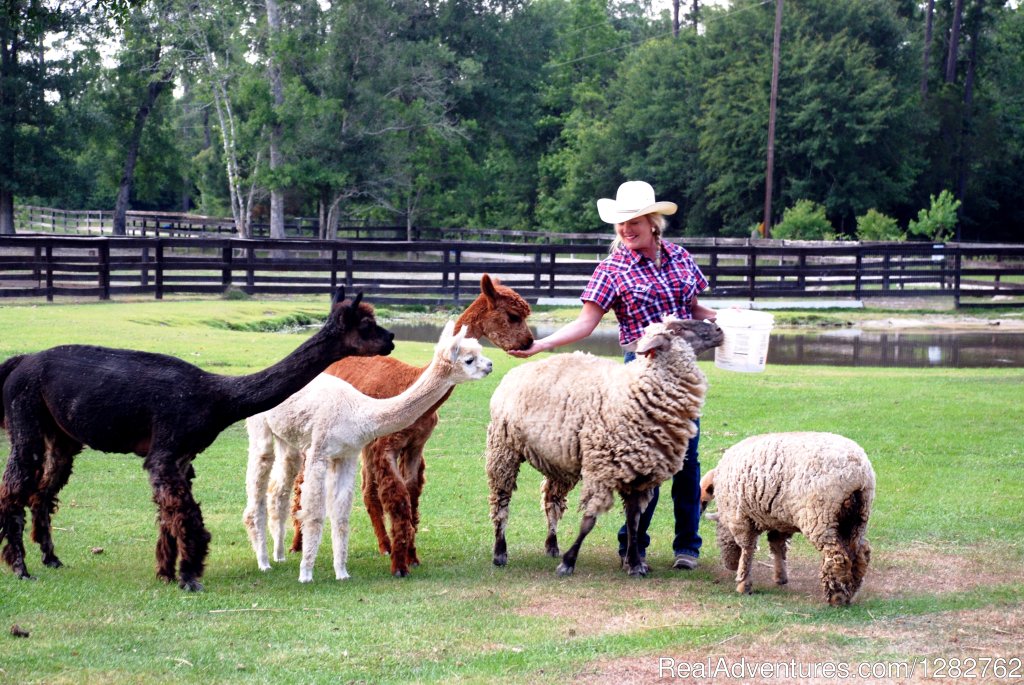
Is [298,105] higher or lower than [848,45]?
lower

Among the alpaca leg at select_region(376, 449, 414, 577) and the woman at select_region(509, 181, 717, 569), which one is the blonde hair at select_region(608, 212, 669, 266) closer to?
the woman at select_region(509, 181, 717, 569)

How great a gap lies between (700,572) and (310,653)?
2.72 m

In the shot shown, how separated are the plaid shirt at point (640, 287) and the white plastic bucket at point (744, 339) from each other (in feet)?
1.34

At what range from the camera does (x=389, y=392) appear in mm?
7328

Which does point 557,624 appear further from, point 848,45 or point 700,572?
point 848,45

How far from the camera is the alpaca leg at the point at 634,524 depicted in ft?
22.3

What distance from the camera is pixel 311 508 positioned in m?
6.57

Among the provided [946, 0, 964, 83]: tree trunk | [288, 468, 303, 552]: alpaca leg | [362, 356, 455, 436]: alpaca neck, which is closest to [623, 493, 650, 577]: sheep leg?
[362, 356, 455, 436]: alpaca neck

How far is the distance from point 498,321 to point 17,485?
116 inches

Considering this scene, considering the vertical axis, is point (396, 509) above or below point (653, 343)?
below

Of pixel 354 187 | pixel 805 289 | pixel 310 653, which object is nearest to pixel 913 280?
pixel 805 289

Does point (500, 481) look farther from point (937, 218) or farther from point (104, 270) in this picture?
point (937, 218)

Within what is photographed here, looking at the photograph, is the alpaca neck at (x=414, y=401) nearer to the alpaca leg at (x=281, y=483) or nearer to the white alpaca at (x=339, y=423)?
the white alpaca at (x=339, y=423)

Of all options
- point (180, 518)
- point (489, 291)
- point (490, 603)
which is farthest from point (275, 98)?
point (490, 603)
